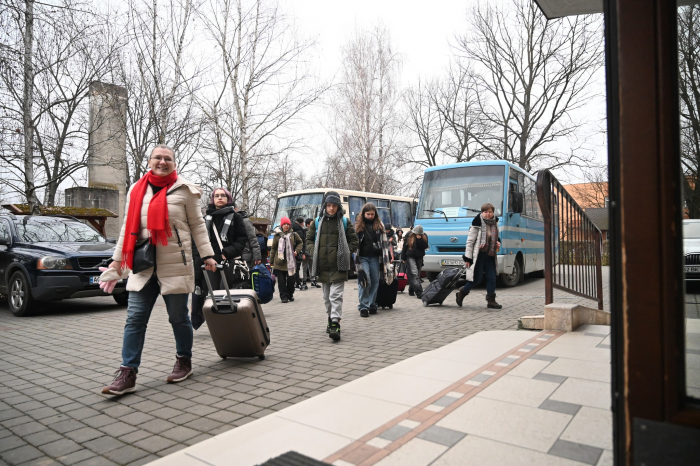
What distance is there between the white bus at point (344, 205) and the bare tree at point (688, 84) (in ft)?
46.6

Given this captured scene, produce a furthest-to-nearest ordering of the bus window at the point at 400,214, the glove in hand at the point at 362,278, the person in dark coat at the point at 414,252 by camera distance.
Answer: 1. the bus window at the point at 400,214
2. the person in dark coat at the point at 414,252
3. the glove in hand at the point at 362,278

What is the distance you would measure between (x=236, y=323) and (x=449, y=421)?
2.44 meters

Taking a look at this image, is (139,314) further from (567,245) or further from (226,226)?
(567,245)

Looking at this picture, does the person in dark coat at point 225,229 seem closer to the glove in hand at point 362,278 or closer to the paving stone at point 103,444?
the glove in hand at point 362,278

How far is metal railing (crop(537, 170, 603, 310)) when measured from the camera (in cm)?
598

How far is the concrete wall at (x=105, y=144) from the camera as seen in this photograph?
47.2 feet

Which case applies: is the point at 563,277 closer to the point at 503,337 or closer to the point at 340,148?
the point at 503,337

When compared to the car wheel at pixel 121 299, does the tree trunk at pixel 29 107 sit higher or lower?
higher

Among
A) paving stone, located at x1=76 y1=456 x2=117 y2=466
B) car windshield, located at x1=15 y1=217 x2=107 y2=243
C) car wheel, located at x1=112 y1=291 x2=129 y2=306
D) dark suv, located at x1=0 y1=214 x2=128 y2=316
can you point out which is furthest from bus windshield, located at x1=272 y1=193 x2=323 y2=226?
paving stone, located at x1=76 y1=456 x2=117 y2=466

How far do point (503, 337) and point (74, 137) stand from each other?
499 inches

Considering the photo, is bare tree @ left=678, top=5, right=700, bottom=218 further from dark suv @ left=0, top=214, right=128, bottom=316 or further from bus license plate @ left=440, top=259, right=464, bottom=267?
bus license plate @ left=440, top=259, right=464, bottom=267

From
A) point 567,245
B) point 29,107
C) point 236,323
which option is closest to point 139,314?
point 236,323

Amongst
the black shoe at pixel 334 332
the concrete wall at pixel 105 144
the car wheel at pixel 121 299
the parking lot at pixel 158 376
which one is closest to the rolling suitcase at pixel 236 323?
the parking lot at pixel 158 376

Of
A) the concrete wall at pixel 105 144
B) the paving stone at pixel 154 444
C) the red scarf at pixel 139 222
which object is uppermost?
the concrete wall at pixel 105 144
